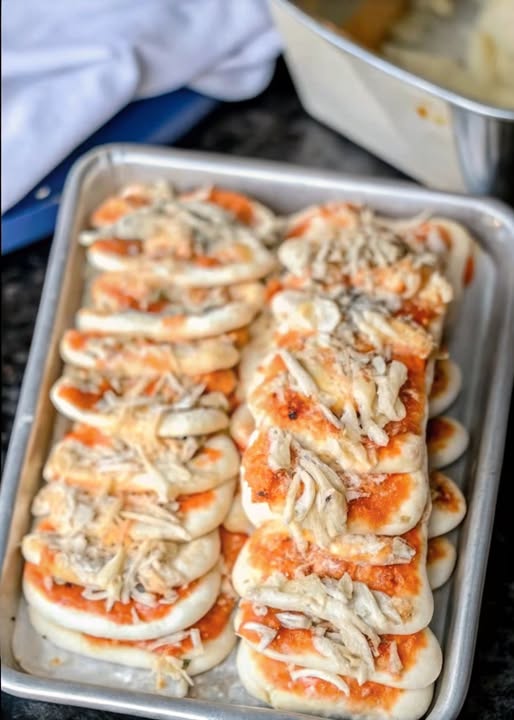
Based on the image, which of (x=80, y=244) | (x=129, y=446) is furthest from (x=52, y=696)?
(x=80, y=244)

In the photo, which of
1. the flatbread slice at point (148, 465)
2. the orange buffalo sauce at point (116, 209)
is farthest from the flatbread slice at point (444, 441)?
the orange buffalo sauce at point (116, 209)

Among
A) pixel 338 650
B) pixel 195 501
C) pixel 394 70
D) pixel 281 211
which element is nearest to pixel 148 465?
pixel 195 501

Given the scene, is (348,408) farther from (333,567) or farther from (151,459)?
(151,459)

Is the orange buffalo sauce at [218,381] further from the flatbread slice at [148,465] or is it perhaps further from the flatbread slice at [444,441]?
the flatbread slice at [444,441]

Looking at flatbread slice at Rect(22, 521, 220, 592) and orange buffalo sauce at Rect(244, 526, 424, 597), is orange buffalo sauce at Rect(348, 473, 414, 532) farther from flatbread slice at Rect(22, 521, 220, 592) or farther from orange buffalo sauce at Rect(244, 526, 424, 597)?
flatbread slice at Rect(22, 521, 220, 592)

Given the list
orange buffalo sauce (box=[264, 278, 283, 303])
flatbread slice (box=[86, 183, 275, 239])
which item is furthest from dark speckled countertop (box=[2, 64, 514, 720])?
orange buffalo sauce (box=[264, 278, 283, 303])

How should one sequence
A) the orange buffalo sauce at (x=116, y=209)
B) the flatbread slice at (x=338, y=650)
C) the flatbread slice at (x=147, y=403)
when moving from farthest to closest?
the orange buffalo sauce at (x=116, y=209) < the flatbread slice at (x=147, y=403) < the flatbread slice at (x=338, y=650)
